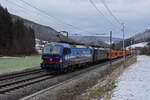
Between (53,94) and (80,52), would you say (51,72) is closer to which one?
(80,52)

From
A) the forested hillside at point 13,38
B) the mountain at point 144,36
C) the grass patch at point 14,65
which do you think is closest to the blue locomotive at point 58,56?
the grass patch at point 14,65

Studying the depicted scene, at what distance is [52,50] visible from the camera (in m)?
16.1

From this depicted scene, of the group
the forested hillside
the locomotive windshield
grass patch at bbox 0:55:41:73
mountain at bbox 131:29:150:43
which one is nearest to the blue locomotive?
the locomotive windshield

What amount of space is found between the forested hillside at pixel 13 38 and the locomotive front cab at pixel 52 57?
132 feet

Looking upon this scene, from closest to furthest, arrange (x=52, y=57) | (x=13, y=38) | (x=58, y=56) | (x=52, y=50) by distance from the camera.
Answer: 1. (x=58, y=56)
2. (x=52, y=57)
3. (x=52, y=50)
4. (x=13, y=38)

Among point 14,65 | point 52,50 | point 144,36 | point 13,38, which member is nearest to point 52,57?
point 52,50

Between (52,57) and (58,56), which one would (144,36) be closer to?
(58,56)

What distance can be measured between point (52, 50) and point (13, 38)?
4361 cm

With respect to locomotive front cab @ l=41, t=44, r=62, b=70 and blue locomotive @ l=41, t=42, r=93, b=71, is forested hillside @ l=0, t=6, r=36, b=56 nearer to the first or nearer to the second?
blue locomotive @ l=41, t=42, r=93, b=71

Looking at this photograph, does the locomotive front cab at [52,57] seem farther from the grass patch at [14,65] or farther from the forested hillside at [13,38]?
the forested hillside at [13,38]

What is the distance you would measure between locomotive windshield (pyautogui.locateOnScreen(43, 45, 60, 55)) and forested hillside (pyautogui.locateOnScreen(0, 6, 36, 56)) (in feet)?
130

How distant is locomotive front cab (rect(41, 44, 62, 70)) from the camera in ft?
50.5

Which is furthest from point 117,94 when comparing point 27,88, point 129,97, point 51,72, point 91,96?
point 51,72

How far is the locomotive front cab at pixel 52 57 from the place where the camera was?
1540 centimetres
